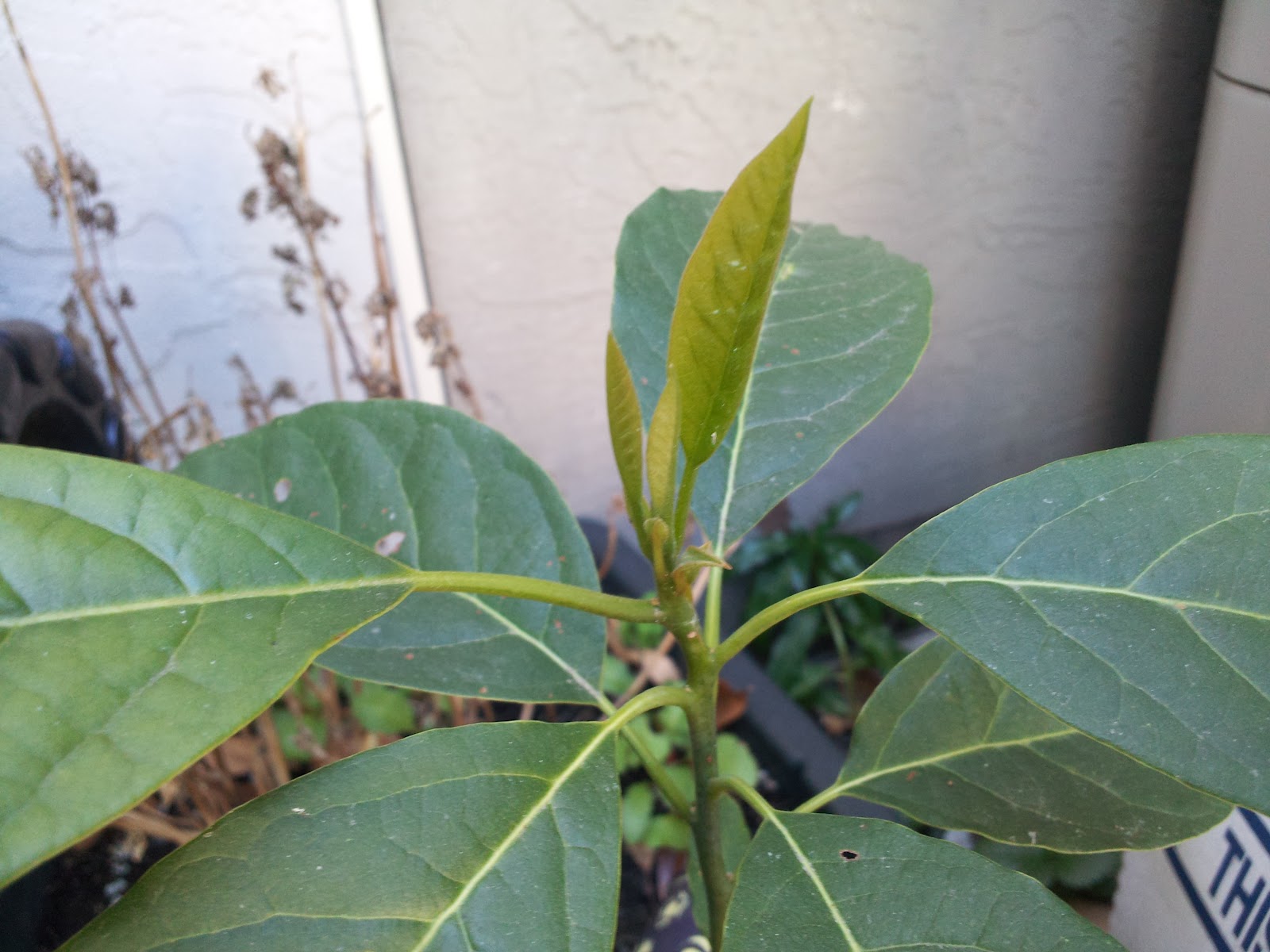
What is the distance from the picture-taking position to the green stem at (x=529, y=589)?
14.5 inches

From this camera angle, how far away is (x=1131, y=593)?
36 cm

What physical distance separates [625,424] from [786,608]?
133 mm

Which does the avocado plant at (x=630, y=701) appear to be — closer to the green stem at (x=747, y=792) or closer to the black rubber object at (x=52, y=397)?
the green stem at (x=747, y=792)

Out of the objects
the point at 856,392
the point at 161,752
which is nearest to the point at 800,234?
the point at 856,392

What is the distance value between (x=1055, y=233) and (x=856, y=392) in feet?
3.53

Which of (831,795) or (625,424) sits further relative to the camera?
(831,795)

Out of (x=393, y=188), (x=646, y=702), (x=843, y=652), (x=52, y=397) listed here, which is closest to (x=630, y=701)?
(x=646, y=702)

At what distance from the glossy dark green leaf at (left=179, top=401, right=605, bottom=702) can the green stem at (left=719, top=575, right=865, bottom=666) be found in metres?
0.14

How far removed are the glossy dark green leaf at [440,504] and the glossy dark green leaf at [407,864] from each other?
0.55 ft

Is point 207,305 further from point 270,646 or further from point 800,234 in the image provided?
point 270,646

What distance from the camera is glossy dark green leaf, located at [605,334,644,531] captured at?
33 cm

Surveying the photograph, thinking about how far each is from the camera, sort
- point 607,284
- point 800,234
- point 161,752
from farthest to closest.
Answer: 1. point 607,284
2. point 800,234
3. point 161,752

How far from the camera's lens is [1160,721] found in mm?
329

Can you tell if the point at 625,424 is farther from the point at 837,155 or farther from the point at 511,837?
the point at 837,155
